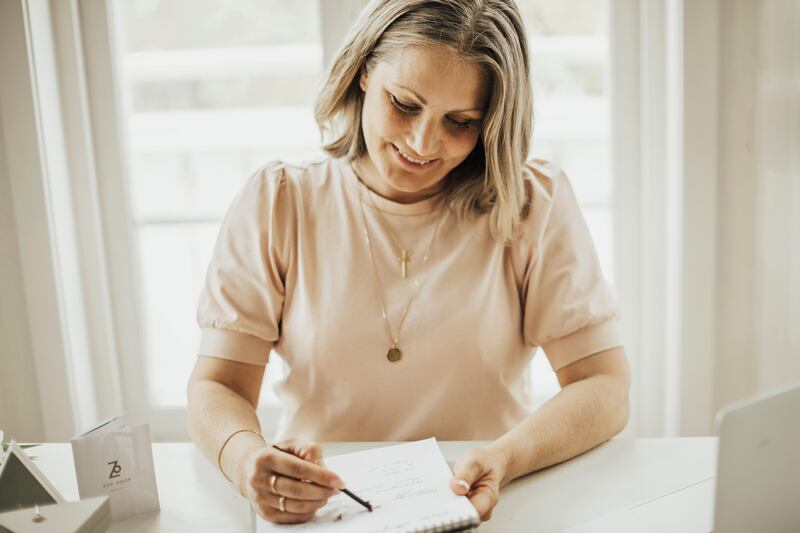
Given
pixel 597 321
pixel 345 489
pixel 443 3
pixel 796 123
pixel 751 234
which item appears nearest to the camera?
pixel 345 489

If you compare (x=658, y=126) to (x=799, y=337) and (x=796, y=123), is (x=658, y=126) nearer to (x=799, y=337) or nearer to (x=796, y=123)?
(x=796, y=123)

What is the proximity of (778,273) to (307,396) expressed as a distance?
119cm

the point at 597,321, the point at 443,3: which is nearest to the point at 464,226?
the point at 597,321

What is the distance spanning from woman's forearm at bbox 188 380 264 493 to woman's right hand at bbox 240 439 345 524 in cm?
9

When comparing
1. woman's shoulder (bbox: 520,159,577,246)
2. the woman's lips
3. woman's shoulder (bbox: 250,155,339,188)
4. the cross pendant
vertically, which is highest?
the woman's lips

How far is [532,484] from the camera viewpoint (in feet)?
3.75

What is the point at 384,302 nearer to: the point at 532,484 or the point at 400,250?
the point at 400,250

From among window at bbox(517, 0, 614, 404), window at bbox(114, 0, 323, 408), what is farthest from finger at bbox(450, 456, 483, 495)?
window at bbox(114, 0, 323, 408)

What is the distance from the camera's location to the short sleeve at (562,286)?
4.47 feet

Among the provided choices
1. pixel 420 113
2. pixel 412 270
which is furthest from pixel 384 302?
pixel 420 113

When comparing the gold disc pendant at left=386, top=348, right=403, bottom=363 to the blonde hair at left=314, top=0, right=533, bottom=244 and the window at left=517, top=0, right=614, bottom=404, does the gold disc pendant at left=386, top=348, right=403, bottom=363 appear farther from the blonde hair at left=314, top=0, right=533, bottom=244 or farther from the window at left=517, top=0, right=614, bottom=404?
the window at left=517, top=0, right=614, bottom=404

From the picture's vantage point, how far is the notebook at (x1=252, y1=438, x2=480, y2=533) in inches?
36.6

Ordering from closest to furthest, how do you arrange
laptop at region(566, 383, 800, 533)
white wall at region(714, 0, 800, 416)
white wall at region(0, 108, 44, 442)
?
laptop at region(566, 383, 800, 533) < white wall at region(714, 0, 800, 416) < white wall at region(0, 108, 44, 442)

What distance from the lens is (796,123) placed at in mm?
1664
